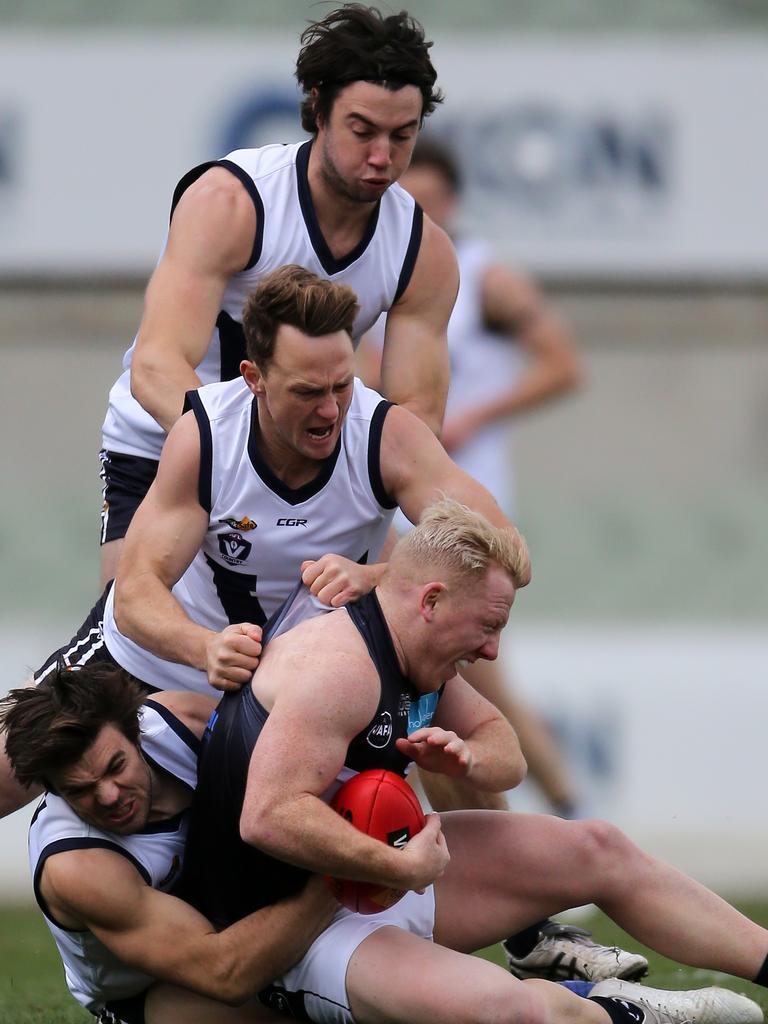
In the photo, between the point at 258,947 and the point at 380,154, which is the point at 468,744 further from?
the point at 380,154

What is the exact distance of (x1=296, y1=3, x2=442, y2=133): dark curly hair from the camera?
17.8ft

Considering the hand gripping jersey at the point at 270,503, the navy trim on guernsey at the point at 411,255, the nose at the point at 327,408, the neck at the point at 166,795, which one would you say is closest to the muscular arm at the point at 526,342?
the navy trim on guernsey at the point at 411,255

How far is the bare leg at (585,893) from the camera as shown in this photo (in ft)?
16.5

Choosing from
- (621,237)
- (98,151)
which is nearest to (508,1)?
(621,237)

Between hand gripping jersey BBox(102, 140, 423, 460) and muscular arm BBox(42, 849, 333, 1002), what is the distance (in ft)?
5.13

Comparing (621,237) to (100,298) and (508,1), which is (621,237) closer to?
(508,1)

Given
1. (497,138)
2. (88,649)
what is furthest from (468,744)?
(497,138)

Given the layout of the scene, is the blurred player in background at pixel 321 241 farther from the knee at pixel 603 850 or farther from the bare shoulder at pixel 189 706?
the knee at pixel 603 850

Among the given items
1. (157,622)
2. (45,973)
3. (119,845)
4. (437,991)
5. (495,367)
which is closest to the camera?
(437,991)

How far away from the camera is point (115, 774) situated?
15.7 ft

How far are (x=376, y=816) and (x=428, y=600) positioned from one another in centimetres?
56

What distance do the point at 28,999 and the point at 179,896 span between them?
1428 millimetres

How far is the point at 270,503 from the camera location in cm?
514

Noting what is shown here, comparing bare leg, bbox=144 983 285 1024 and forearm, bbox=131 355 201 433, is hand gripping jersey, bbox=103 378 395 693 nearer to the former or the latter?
forearm, bbox=131 355 201 433
